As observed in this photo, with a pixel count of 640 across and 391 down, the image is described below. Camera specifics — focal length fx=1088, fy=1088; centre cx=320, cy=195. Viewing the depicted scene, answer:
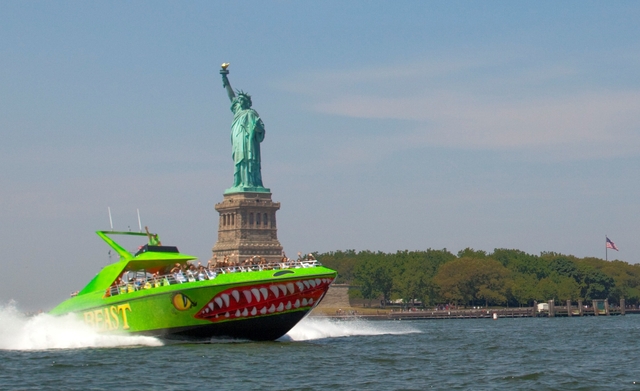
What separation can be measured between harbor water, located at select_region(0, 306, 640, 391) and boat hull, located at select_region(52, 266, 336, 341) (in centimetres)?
72

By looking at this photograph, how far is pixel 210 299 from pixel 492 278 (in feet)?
326

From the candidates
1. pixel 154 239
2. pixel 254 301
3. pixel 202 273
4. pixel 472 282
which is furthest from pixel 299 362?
pixel 472 282

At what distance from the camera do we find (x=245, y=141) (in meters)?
128

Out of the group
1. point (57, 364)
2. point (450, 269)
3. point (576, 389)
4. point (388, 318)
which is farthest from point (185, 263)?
point (450, 269)

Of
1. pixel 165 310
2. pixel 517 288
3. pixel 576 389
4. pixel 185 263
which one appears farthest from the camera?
pixel 517 288

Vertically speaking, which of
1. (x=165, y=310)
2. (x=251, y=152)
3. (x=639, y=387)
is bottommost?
(x=639, y=387)

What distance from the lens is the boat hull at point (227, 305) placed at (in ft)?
143

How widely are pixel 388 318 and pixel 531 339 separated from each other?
6648cm

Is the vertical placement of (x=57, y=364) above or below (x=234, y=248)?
below

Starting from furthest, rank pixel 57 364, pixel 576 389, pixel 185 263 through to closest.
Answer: pixel 185 263 → pixel 57 364 → pixel 576 389

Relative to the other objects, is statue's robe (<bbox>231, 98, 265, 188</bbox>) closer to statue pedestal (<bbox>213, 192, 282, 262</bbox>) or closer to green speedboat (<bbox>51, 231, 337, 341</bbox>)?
statue pedestal (<bbox>213, 192, 282, 262</bbox>)

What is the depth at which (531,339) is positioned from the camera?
57219 millimetres

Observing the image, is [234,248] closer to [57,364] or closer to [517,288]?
[517,288]

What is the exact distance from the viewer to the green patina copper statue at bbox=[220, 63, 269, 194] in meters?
128
